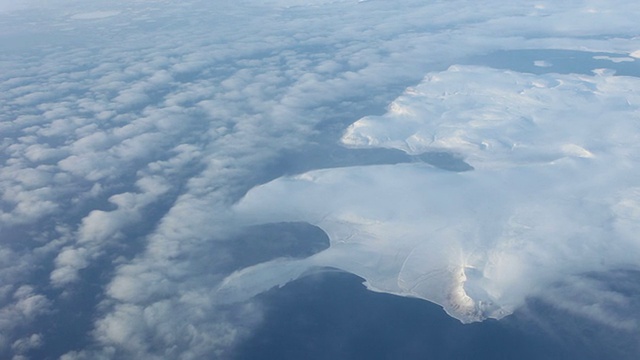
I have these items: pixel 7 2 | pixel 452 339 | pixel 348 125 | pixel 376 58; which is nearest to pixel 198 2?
pixel 7 2

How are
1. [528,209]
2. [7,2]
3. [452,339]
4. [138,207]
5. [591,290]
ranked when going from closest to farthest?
[452,339] < [591,290] < [528,209] < [138,207] < [7,2]

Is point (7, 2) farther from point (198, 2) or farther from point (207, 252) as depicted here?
point (207, 252)

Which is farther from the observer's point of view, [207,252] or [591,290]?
[207,252]

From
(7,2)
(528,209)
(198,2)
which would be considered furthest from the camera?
(7,2)

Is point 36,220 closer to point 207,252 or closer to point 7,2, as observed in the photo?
point 207,252

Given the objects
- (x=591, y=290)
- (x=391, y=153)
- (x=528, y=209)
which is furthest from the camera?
(x=391, y=153)

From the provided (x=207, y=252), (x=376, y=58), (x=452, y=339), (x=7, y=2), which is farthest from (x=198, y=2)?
(x=452, y=339)
